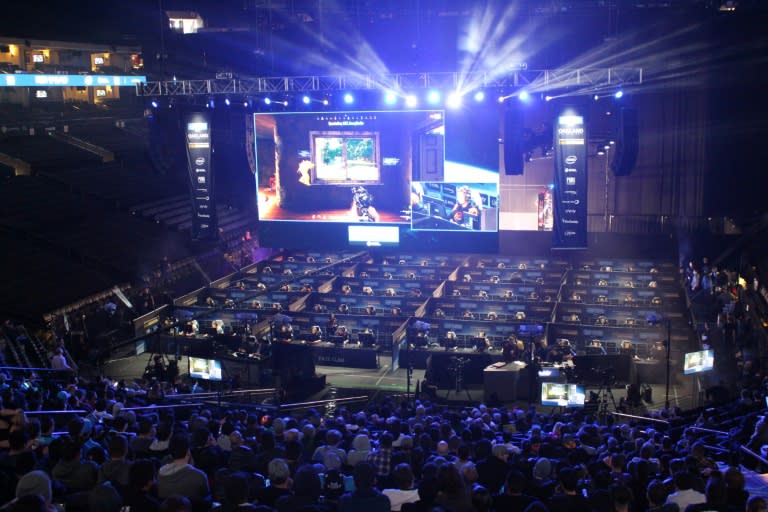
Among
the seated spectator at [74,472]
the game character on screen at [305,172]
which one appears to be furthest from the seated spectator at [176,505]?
the game character on screen at [305,172]

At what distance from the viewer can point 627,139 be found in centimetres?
1769

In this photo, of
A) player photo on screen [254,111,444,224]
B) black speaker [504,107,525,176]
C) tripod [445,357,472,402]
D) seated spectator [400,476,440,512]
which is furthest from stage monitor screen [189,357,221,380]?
seated spectator [400,476,440,512]

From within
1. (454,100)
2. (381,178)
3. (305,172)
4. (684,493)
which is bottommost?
(684,493)

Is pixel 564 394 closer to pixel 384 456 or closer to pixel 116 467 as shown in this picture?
pixel 384 456

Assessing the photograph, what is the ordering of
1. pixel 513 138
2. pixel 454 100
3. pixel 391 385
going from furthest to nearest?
pixel 454 100 → pixel 513 138 → pixel 391 385

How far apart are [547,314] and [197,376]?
36.9ft

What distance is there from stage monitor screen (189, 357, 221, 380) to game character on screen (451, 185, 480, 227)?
8.08 m

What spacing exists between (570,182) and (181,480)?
47.3 ft

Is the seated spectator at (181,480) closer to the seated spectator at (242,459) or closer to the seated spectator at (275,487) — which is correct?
the seated spectator at (275,487)

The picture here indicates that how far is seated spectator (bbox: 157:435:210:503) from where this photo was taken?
5746mm

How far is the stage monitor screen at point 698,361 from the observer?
15.7 m

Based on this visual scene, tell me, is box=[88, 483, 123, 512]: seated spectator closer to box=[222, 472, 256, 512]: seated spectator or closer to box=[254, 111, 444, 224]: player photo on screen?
box=[222, 472, 256, 512]: seated spectator

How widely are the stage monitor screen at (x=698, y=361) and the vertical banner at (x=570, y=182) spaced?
383 centimetres

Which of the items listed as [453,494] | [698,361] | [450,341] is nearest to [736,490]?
[453,494]
